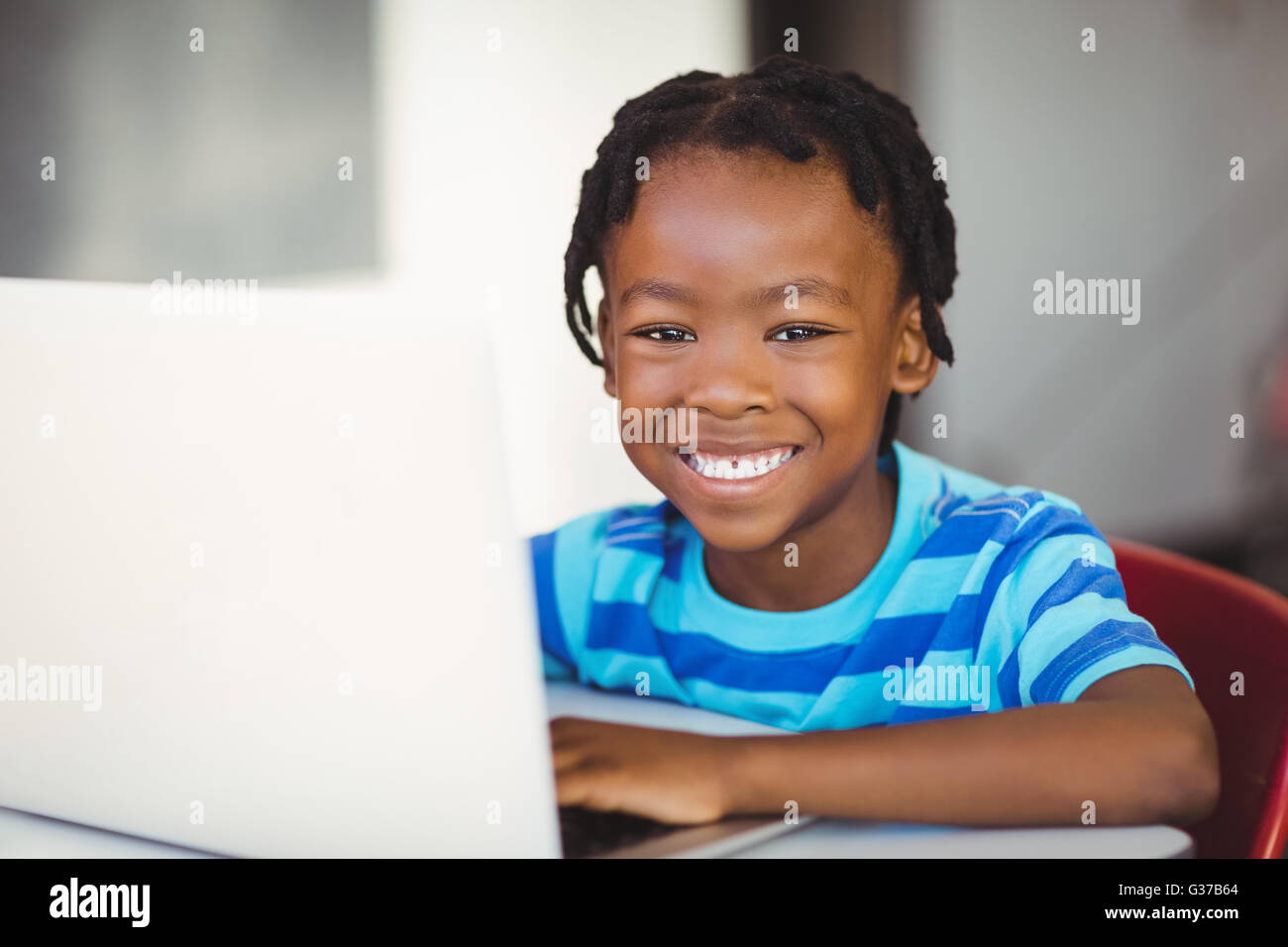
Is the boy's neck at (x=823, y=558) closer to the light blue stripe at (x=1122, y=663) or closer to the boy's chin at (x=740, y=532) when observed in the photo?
the boy's chin at (x=740, y=532)

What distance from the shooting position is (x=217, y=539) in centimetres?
49

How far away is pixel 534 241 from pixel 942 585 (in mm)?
1933

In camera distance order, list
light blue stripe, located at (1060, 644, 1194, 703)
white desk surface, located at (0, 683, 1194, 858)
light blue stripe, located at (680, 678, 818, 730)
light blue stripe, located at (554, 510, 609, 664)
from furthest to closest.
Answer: light blue stripe, located at (554, 510, 609, 664) → light blue stripe, located at (680, 678, 818, 730) → light blue stripe, located at (1060, 644, 1194, 703) → white desk surface, located at (0, 683, 1194, 858)

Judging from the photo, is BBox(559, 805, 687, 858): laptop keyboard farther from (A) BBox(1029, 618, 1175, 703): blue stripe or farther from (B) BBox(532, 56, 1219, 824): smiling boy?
(A) BBox(1029, 618, 1175, 703): blue stripe

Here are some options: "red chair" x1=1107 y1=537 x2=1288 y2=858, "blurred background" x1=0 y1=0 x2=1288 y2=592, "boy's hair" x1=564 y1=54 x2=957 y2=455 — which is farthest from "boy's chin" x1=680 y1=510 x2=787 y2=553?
"blurred background" x1=0 y1=0 x2=1288 y2=592

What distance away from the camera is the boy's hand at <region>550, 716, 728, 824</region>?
2.00 ft

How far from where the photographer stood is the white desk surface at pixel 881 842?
1.92 ft

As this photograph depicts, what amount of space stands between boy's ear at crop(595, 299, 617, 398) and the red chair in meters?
0.46

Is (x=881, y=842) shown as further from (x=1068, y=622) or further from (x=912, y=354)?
(x=912, y=354)

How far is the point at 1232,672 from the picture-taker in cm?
85

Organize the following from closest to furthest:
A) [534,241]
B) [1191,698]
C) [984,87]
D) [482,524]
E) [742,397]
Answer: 1. [482,524]
2. [1191,698]
3. [742,397]
4. [534,241]
5. [984,87]

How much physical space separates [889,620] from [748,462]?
6.4 inches
